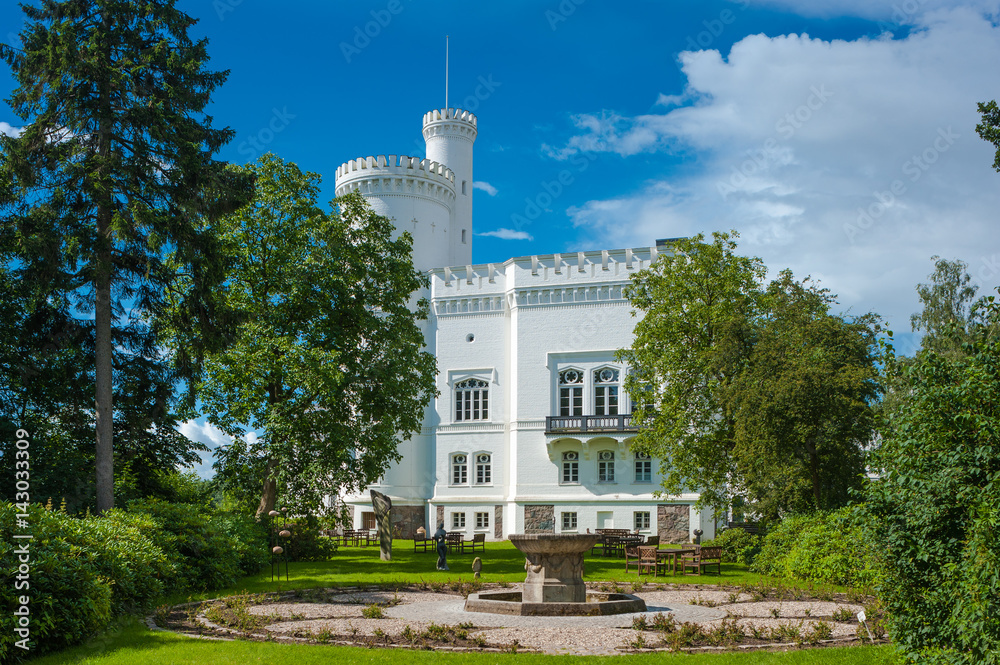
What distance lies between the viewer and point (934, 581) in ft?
24.8

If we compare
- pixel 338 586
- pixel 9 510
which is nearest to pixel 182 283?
pixel 338 586

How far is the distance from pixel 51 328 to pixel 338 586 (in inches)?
434

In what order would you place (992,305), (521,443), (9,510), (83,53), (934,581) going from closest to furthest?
(934,581), (992,305), (9,510), (83,53), (521,443)

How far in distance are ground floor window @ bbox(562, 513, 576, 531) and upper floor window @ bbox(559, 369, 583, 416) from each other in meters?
4.88

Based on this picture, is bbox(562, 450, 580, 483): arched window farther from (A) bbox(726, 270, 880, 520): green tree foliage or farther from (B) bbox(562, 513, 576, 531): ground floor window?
(A) bbox(726, 270, 880, 520): green tree foliage

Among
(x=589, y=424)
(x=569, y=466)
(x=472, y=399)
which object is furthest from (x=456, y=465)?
(x=589, y=424)

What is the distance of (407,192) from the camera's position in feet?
149

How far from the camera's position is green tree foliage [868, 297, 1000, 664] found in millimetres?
6789

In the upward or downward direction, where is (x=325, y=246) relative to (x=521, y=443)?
upward

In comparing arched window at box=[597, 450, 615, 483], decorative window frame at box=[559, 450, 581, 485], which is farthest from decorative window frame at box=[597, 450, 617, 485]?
decorative window frame at box=[559, 450, 581, 485]

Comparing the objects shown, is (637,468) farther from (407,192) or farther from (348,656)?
(348,656)

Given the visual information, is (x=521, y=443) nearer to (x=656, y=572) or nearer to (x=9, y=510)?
(x=656, y=572)

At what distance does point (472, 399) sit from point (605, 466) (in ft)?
25.5

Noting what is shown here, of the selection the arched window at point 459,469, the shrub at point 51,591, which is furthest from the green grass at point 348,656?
the arched window at point 459,469
